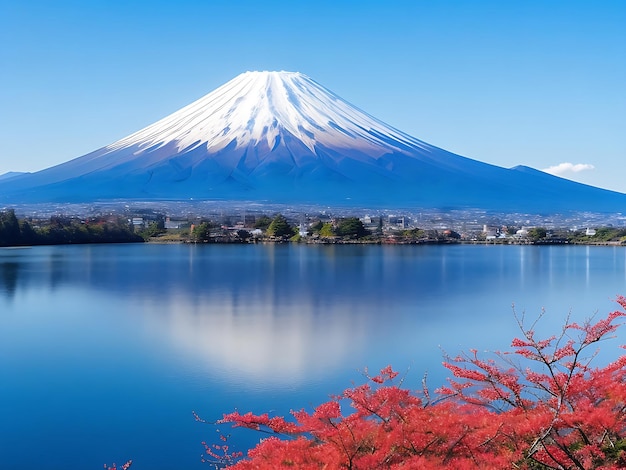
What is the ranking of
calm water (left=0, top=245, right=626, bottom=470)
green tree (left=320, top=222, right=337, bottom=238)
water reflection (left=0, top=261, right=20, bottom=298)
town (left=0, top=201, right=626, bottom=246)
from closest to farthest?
calm water (left=0, top=245, right=626, bottom=470) < water reflection (left=0, top=261, right=20, bottom=298) < town (left=0, top=201, right=626, bottom=246) < green tree (left=320, top=222, right=337, bottom=238)

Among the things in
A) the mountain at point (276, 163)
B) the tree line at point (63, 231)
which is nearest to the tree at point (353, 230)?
the tree line at point (63, 231)

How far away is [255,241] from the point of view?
21.6 metres

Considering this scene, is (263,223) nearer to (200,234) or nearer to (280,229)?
(280,229)

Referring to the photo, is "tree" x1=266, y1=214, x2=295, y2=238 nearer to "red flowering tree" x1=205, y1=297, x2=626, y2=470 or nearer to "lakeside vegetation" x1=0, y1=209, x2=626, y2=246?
"lakeside vegetation" x1=0, y1=209, x2=626, y2=246

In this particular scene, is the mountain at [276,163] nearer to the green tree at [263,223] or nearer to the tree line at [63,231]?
the green tree at [263,223]

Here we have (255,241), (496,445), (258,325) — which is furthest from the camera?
(255,241)

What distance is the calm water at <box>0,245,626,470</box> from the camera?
3.37m

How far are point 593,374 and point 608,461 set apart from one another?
564mm

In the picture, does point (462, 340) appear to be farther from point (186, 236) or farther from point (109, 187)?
point (109, 187)

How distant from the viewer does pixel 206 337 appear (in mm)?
5617

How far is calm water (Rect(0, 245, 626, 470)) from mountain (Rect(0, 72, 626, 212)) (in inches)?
867

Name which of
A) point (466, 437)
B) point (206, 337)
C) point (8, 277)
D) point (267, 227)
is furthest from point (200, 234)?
point (466, 437)

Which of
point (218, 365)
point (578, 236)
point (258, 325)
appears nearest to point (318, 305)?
point (258, 325)

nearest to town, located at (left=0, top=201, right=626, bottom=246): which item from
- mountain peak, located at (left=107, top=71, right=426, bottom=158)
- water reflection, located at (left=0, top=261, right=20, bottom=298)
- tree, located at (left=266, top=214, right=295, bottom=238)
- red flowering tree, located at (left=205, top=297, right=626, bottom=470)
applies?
tree, located at (left=266, top=214, right=295, bottom=238)
